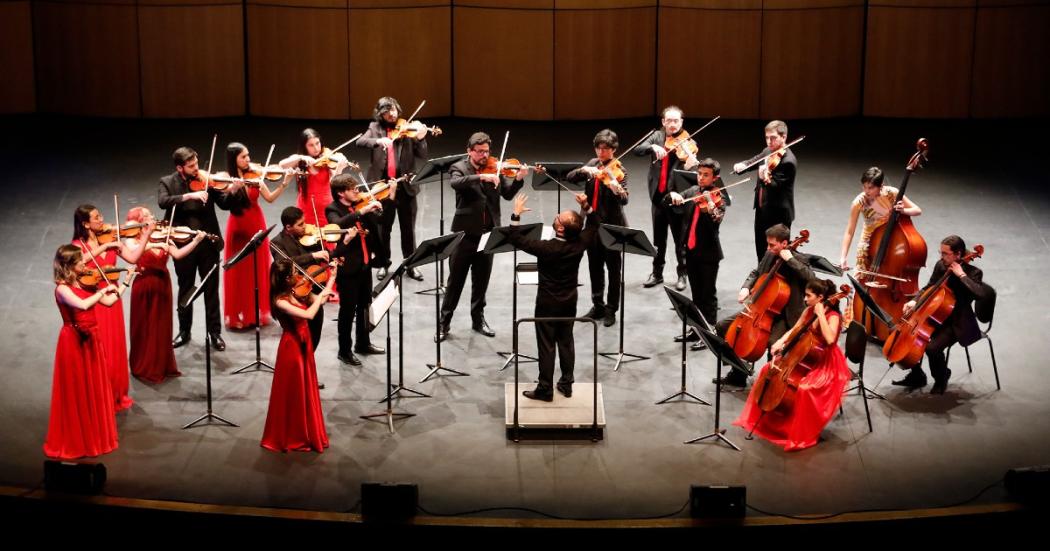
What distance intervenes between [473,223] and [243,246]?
1667 mm

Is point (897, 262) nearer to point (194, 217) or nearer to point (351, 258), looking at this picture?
point (351, 258)

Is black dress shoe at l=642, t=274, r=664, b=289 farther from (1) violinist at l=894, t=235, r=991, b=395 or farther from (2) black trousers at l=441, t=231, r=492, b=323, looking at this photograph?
(1) violinist at l=894, t=235, r=991, b=395

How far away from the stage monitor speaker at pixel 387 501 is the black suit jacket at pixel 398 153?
3.94 m

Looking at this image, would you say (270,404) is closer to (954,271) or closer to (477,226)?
(477,226)

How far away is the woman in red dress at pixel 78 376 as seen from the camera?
7.01 meters

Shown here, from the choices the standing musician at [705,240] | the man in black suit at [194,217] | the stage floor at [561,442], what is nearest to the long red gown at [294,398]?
the stage floor at [561,442]

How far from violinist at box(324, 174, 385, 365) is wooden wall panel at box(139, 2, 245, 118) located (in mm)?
7033

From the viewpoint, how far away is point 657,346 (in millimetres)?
9109

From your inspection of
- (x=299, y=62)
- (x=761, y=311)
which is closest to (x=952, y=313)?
(x=761, y=311)

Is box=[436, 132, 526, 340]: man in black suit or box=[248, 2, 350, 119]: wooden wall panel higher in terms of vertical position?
box=[248, 2, 350, 119]: wooden wall panel

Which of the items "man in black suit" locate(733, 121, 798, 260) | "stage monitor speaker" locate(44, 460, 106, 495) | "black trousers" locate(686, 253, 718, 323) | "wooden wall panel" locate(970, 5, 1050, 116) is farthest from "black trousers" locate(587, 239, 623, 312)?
"wooden wall panel" locate(970, 5, 1050, 116)

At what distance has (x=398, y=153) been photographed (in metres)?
10.1

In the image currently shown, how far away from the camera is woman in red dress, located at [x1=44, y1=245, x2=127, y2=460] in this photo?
276 inches

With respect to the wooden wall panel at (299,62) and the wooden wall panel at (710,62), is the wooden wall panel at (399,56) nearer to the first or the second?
the wooden wall panel at (299,62)
